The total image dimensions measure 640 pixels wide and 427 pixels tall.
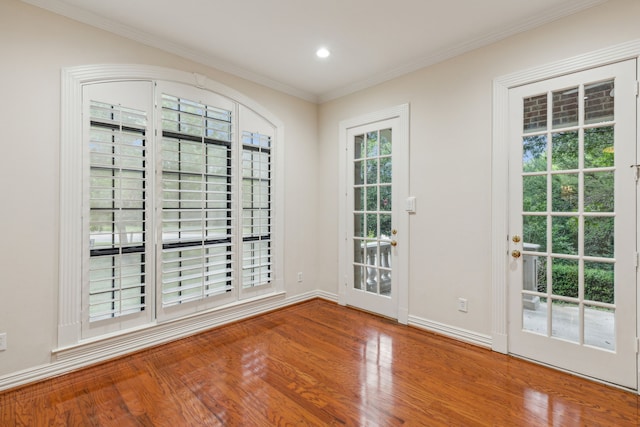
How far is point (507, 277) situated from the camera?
104 inches

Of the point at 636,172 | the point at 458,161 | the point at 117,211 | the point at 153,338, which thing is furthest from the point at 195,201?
the point at 636,172

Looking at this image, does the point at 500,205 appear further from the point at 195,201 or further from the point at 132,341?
the point at 132,341

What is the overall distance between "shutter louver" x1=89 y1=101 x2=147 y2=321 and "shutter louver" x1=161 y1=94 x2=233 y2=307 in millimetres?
200

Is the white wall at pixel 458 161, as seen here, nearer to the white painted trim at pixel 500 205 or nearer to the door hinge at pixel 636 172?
the white painted trim at pixel 500 205

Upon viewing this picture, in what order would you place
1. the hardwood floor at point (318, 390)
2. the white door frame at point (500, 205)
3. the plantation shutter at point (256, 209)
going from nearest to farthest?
the hardwood floor at point (318, 390) → the white door frame at point (500, 205) → the plantation shutter at point (256, 209)

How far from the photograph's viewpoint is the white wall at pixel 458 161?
2531 millimetres

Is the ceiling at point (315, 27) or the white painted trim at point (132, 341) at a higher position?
the ceiling at point (315, 27)

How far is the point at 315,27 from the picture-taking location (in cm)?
264

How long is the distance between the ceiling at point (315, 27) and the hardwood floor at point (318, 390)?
2.74m

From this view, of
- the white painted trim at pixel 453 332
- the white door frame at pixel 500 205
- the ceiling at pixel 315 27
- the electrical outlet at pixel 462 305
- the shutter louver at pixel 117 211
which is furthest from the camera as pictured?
the electrical outlet at pixel 462 305

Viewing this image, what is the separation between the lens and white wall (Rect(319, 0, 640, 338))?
8.30 ft

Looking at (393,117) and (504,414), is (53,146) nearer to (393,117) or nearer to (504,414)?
(393,117)

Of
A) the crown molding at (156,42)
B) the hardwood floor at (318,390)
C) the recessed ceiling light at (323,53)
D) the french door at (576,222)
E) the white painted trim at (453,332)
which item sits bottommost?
the hardwood floor at (318,390)

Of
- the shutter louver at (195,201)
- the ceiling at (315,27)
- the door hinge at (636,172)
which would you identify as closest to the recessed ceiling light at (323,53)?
the ceiling at (315,27)
